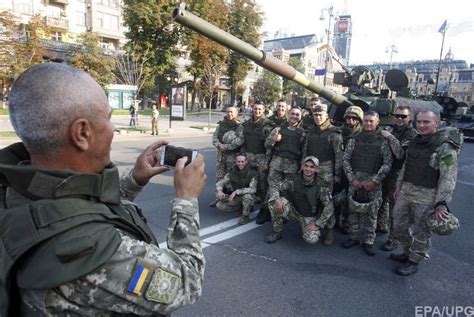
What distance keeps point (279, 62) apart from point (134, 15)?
19046mm

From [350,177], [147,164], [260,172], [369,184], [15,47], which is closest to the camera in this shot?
[147,164]

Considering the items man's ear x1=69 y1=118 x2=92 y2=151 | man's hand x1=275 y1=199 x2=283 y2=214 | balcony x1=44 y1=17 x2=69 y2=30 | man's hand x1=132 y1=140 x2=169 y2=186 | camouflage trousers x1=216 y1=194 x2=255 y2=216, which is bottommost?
camouflage trousers x1=216 y1=194 x2=255 y2=216

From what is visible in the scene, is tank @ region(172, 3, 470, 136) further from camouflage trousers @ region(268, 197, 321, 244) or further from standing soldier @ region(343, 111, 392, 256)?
camouflage trousers @ region(268, 197, 321, 244)

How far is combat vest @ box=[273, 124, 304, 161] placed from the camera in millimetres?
5453

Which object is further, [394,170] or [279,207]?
[394,170]

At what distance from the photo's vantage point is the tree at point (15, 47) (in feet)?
41.9

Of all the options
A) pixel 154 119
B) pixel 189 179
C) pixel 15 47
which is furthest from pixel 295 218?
pixel 15 47

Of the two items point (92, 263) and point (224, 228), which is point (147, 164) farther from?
point (224, 228)

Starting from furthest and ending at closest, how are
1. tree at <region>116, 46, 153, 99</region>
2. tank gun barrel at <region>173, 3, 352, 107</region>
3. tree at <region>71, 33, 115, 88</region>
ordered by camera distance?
tree at <region>71, 33, 115, 88</region> < tree at <region>116, 46, 153, 99</region> < tank gun barrel at <region>173, 3, 352, 107</region>

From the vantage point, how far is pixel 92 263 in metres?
1.05

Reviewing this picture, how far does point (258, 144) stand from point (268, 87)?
37949 mm

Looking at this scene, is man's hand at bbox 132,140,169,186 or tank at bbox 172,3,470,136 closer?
man's hand at bbox 132,140,169,186

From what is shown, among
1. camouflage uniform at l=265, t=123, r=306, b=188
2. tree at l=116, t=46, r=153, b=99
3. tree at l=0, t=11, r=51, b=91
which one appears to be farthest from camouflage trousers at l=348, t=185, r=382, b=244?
tree at l=116, t=46, r=153, b=99

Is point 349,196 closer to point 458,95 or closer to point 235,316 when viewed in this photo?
point 235,316
